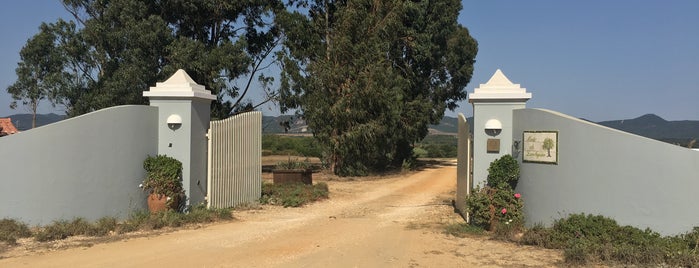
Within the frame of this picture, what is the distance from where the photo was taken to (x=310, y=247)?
7.81 metres

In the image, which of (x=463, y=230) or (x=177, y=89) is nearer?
(x=463, y=230)

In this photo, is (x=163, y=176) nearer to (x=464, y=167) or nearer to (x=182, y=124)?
(x=182, y=124)

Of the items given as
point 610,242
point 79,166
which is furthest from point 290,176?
point 610,242

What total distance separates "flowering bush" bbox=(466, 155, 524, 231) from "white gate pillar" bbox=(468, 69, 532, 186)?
313 mm

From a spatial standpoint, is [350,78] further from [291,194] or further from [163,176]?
[163,176]

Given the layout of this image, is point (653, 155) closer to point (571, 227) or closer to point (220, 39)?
point (571, 227)

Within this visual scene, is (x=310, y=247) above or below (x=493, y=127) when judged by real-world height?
below

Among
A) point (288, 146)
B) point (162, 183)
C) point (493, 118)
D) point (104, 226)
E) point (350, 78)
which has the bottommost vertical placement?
point (104, 226)

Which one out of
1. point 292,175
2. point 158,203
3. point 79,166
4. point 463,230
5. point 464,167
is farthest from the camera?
point 292,175

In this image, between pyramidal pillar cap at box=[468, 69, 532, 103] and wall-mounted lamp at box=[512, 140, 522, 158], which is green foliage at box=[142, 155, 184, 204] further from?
wall-mounted lamp at box=[512, 140, 522, 158]

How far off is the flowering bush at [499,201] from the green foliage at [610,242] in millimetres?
628

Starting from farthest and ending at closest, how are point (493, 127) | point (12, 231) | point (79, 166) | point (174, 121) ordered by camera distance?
point (174, 121), point (493, 127), point (79, 166), point (12, 231)

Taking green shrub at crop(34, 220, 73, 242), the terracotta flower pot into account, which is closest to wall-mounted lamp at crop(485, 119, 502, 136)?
the terracotta flower pot

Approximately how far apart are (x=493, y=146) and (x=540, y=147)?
3.34ft
